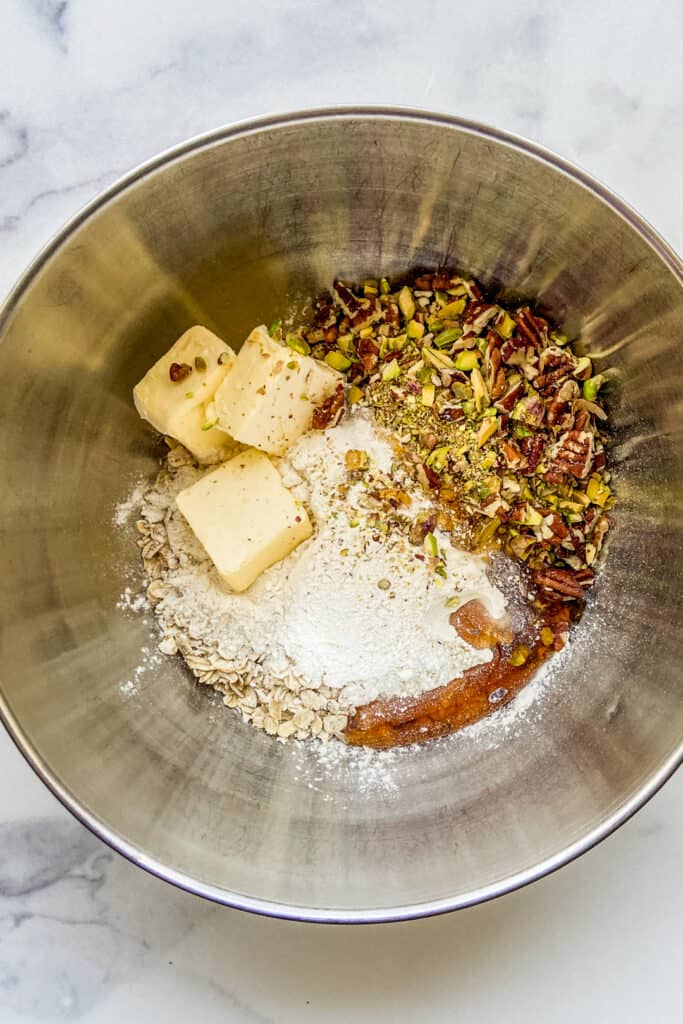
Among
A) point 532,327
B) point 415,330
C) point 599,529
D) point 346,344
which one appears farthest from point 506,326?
point 599,529

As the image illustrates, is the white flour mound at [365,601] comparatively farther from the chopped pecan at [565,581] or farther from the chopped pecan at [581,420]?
the chopped pecan at [581,420]

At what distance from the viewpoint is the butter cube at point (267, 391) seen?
119 cm

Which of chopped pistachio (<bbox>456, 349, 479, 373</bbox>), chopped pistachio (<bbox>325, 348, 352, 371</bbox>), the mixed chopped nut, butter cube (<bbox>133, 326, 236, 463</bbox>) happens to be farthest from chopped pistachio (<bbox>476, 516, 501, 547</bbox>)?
butter cube (<bbox>133, 326, 236, 463</bbox>)

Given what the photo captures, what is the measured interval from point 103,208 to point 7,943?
1.22 metres

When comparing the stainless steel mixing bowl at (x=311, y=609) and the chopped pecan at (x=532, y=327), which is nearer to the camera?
the stainless steel mixing bowl at (x=311, y=609)

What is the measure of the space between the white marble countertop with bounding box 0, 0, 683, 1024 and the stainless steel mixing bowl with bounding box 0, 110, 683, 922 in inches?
8.7

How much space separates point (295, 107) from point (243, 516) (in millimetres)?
692

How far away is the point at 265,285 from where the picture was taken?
131 centimetres

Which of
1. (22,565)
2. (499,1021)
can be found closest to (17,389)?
(22,565)

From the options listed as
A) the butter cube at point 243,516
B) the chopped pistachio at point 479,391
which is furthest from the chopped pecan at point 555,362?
the butter cube at point 243,516

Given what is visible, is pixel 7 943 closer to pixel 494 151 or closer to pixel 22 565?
pixel 22 565

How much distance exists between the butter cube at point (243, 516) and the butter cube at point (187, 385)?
8cm

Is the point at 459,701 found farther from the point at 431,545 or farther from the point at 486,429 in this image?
the point at 486,429

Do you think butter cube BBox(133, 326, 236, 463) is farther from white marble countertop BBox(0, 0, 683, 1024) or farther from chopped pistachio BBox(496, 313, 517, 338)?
chopped pistachio BBox(496, 313, 517, 338)
